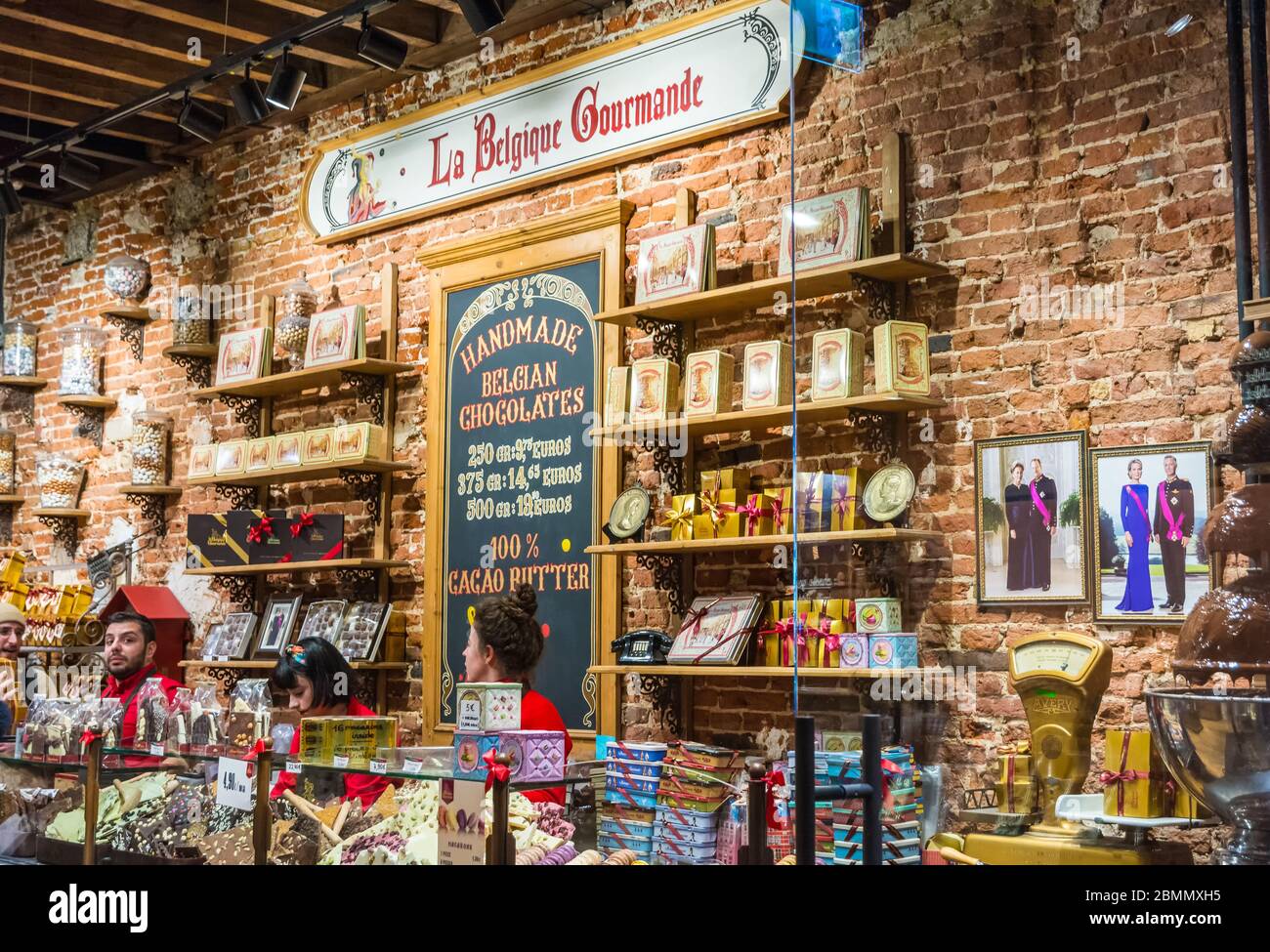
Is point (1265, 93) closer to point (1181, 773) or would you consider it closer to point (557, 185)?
point (1181, 773)

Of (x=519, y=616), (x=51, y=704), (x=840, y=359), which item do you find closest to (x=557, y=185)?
(x=519, y=616)

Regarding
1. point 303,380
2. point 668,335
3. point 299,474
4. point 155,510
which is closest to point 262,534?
point 299,474

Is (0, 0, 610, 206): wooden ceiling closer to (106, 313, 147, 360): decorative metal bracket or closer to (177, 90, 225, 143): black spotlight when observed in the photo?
(177, 90, 225, 143): black spotlight

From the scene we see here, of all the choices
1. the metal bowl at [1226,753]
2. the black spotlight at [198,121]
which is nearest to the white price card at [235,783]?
the metal bowl at [1226,753]

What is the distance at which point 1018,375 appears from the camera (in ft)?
4.55

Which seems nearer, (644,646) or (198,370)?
(644,646)

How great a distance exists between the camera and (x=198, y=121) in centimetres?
588

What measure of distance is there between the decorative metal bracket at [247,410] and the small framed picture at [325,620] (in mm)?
1032

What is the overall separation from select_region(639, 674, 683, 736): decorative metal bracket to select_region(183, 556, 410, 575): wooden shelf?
4.78 feet

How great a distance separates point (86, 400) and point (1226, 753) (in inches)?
274

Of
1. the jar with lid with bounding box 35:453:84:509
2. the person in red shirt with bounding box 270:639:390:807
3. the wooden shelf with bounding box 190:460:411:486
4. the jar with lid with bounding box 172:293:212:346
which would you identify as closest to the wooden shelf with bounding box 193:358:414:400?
the jar with lid with bounding box 172:293:212:346

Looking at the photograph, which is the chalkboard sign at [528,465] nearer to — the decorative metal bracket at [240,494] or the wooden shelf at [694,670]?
the wooden shelf at [694,670]

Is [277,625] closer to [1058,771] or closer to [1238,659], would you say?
[1058,771]
